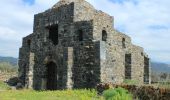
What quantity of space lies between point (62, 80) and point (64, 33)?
3.36 metres

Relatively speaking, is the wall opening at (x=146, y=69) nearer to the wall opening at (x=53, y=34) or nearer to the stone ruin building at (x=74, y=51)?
the stone ruin building at (x=74, y=51)

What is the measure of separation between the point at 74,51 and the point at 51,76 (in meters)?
2.97

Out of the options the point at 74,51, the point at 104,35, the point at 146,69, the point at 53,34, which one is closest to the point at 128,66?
the point at 146,69

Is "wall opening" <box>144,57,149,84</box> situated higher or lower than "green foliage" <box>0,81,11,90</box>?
higher

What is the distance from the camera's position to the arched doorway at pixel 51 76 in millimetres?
26469

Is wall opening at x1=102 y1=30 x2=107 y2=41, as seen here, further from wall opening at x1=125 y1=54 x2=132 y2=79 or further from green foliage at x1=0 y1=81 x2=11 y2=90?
green foliage at x1=0 y1=81 x2=11 y2=90

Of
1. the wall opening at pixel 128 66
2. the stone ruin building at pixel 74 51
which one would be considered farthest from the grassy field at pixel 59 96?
the wall opening at pixel 128 66

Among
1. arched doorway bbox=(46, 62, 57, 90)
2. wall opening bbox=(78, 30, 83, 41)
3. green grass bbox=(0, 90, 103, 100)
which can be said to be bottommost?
green grass bbox=(0, 90, 103, 100)

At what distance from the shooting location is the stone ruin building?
961 inches

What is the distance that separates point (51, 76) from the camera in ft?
88.3

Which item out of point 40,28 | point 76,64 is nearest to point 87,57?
point 76,64

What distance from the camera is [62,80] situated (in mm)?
24906

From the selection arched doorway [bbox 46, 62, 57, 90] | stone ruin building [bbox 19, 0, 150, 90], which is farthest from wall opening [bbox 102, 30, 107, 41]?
arched doorway [bbox 46, 62, 57, 90]

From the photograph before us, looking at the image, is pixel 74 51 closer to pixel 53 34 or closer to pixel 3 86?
pixel 53 34
